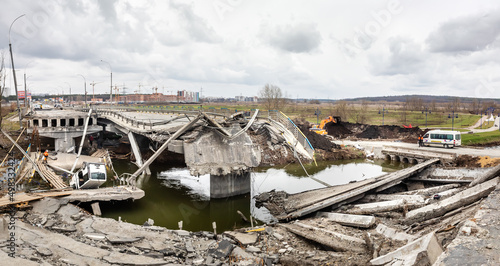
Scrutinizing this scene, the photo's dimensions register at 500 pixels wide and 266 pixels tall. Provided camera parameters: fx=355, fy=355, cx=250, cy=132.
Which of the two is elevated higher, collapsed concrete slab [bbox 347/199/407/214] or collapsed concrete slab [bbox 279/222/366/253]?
collapsed concrete slab [bbox 347/199/407/214]

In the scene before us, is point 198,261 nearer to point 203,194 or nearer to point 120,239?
point 120,239

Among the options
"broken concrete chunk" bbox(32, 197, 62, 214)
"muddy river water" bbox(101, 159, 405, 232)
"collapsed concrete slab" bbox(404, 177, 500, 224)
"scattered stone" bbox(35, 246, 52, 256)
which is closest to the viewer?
"scattered stone" bbox(35, 246, 52, 256)

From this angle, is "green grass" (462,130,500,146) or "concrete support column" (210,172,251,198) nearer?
"concrete support column" (210,172,251,198)

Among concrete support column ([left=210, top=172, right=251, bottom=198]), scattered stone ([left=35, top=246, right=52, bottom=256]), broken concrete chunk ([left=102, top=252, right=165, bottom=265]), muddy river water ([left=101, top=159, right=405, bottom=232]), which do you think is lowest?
muddy river water ([left=101, top=159, right=405, bottom=232])

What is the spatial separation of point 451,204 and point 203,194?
17.6 meters

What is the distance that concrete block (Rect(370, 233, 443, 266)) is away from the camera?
7806 millimetres

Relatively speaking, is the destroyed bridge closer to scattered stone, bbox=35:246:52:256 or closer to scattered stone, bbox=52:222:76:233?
scattered stone, bbox=52:222:76:233

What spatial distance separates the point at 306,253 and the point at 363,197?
7.60 m

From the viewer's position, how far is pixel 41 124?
1734 inches

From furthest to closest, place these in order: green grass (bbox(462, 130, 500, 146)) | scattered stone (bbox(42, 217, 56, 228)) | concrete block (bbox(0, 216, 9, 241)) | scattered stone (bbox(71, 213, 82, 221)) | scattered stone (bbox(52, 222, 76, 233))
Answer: green grass (bbox(462, 130, 500, 146))
scattered stone (bbox(71, 213, 82, 221))
scattered stone (bbox(42, 217, 56, 228))
scattered stone (bbox(52, 222, 76, 233))
concrete block (bbox(0, 216, 9, 241))

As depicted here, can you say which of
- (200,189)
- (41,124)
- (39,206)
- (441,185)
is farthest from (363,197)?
(41,124)

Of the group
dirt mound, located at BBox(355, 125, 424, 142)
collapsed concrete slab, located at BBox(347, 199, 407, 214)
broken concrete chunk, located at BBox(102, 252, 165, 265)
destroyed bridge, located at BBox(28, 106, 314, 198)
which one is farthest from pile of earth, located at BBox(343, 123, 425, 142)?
broken concrete chunk, located at BBox(102, 252, 165, 265)

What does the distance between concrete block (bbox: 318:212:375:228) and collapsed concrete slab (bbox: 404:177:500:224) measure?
1.46 m

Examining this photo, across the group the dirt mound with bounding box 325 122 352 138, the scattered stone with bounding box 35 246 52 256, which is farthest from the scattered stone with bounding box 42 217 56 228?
the dirt mound with bounding box 325 122 352 138
